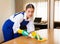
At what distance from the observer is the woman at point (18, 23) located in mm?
2338

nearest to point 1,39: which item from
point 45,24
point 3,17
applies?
point 3,17

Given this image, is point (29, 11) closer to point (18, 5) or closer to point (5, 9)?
point (5, 9)

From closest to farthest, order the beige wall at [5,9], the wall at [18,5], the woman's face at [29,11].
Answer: the woman's face at [29,11], the beige wall at [5,9], the wall at [18,5]

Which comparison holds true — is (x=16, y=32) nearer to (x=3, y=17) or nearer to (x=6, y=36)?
(x=6, y=36)

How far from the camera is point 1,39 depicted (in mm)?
3998

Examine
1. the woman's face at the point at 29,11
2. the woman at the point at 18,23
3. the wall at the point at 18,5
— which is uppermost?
the wall at the point at 18,5

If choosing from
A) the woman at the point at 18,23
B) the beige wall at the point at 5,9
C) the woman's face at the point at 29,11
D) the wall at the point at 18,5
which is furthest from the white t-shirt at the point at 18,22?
the wall at the point at 18,5

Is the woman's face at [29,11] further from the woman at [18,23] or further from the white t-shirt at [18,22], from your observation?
the white t-shirt at [18,22]

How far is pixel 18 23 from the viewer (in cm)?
235

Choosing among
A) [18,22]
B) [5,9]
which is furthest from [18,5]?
[18,22]

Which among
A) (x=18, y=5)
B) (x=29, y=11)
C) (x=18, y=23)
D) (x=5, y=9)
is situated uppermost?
(x=18, y=5)

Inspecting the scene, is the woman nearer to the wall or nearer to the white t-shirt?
the white t-shirt

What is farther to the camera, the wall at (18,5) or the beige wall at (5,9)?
the wall at (18,5)

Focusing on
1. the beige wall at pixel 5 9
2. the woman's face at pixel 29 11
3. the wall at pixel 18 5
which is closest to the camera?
the woman's face at pixel 29 11
